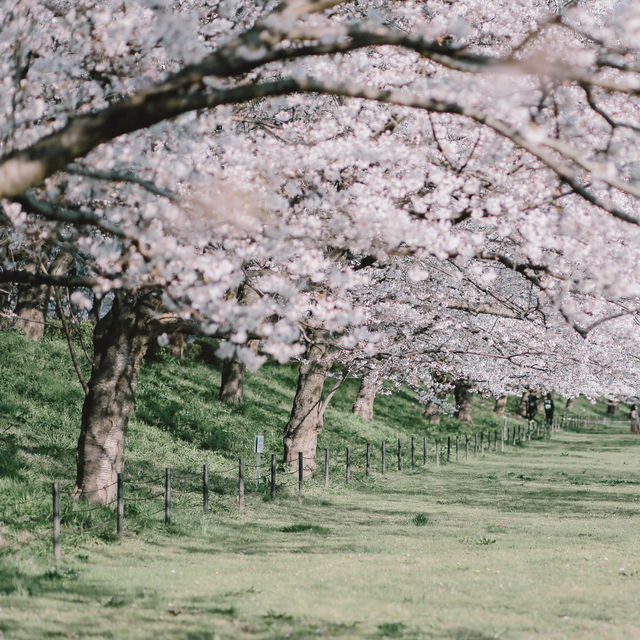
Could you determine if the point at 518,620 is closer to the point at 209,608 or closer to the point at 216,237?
the point at 209,608

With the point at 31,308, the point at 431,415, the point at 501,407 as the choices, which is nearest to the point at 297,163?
the point at 31,308

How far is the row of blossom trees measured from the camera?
6.27 meters

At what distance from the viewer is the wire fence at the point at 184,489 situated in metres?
13.4

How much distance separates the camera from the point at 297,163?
11641 mm

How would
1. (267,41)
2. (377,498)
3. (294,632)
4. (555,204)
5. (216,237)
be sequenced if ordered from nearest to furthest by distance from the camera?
(267,41) → (294,632) → (216,237) → (555,204) → (377,498)

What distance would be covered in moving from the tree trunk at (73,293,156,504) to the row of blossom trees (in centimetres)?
4

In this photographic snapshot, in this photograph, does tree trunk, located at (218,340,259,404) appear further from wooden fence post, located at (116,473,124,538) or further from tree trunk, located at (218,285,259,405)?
wooden fence post, located at (116,473,124,538)

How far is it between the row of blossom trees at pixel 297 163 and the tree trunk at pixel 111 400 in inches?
1.6

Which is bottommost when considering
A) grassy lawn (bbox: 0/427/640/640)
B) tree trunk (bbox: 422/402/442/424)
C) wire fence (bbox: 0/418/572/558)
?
grassy lawn (bbox: 0/427/640/640)

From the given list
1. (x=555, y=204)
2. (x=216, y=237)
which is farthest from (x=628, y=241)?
(x=216, y=237)

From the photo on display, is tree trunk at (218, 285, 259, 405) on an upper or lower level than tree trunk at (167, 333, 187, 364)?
lower

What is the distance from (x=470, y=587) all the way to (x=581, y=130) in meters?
7.39

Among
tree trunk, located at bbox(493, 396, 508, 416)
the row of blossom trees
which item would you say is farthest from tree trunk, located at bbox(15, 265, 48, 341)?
tree trunk, located at bbox(493, 396, 508, 416)

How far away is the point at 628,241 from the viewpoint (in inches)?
557
